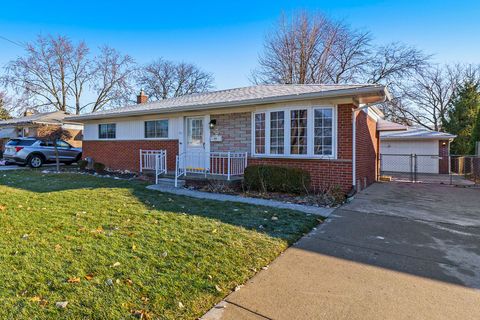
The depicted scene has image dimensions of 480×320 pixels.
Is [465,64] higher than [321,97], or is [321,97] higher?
[465,64]

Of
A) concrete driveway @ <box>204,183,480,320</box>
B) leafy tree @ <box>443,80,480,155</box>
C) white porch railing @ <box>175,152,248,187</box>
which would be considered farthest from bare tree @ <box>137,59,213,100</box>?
concrete driveway @ <box>204,183,480,320</box>

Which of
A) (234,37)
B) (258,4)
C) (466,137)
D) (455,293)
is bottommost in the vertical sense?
(455,293)

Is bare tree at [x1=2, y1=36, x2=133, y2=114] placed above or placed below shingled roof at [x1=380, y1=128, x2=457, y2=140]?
above

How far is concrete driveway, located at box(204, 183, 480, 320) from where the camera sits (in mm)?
2525

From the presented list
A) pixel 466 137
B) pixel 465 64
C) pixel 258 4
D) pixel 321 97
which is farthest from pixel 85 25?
pixel 465 64

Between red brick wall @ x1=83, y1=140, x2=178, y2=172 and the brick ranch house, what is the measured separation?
4 centimetres

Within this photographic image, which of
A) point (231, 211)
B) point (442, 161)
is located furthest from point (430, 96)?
point (231, 211)

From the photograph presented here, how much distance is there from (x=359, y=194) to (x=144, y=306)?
6903 millimetres

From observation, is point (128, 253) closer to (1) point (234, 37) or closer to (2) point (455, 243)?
(2) point (455, 243)

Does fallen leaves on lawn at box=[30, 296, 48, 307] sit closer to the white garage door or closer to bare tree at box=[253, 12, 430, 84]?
the white garage door

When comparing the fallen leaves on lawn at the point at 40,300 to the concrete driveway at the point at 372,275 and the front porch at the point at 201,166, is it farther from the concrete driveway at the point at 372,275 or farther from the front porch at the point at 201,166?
the front porch at the point at 201,166

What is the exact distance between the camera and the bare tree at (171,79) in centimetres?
3512

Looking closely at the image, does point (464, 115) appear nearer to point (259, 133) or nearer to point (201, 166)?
point (259, 133)

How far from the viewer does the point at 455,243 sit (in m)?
4.25
